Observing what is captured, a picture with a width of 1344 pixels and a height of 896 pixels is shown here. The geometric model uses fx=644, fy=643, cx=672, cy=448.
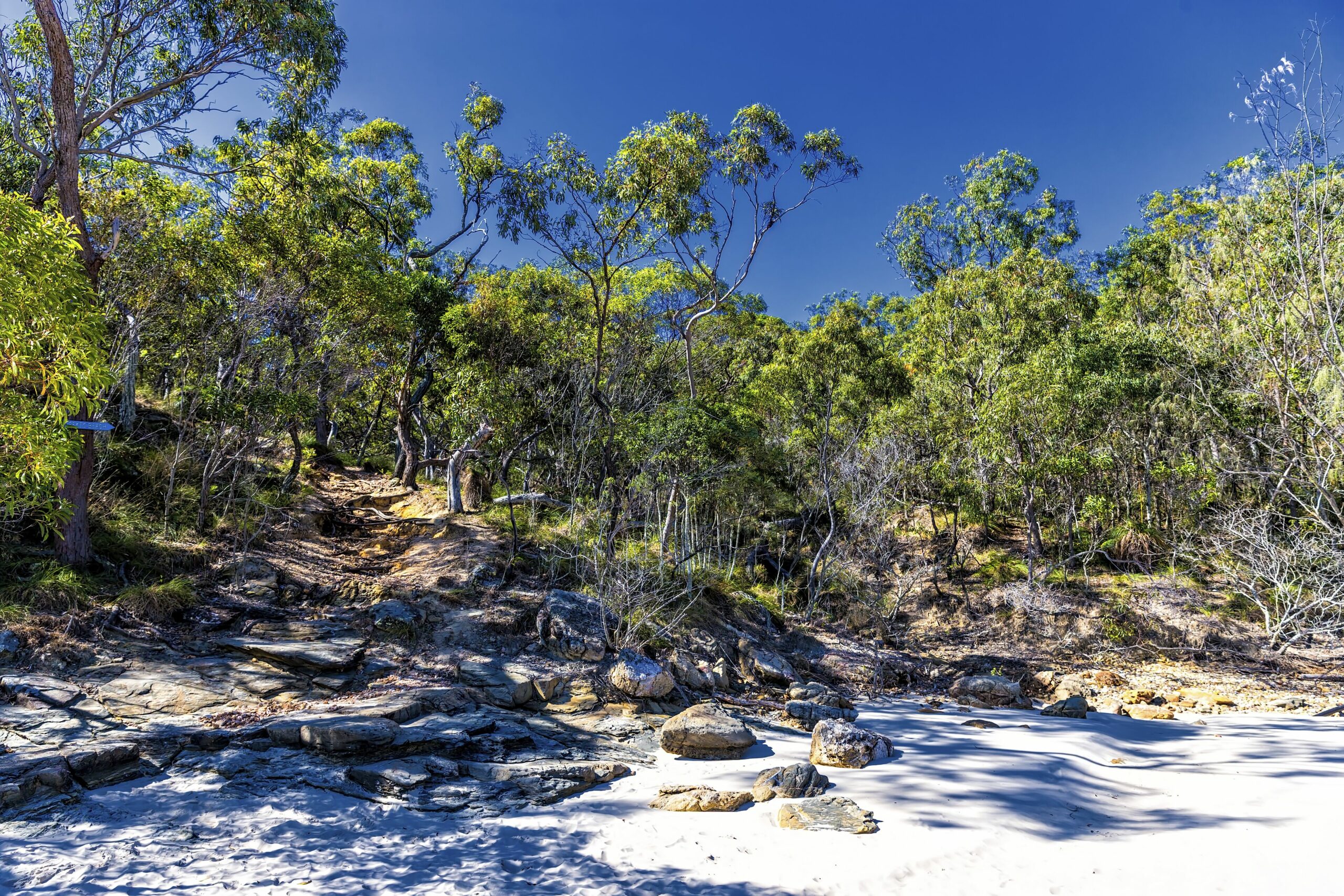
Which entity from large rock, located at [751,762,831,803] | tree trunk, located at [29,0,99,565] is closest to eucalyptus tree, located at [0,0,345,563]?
tree trunk, located at [29,0,99,565]

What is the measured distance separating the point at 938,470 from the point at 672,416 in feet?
30.4

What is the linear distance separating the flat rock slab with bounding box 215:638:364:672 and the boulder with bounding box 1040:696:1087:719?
36.2 ft

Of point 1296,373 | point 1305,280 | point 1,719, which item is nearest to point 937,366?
point 1296,373

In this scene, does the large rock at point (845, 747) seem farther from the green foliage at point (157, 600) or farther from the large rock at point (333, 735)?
the green foliage at point (157, 600)

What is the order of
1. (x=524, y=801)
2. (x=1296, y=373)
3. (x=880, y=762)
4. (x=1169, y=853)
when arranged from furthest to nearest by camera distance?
(x=1296, y=373)
(x=880, y=762)
(x=524, y=801)
(x=1169, y=853)

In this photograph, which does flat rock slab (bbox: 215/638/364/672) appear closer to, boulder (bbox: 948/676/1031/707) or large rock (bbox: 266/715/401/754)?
large rock (bbox: 266/715/401/754)

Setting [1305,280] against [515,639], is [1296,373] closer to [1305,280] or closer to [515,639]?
[1305,280]

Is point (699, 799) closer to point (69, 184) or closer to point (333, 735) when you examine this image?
point (333, 735)

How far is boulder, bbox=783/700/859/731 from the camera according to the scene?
9477 millimetres

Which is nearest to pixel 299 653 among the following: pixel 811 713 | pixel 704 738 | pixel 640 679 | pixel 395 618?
pixel 395 618

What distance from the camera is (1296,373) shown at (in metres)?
12.0

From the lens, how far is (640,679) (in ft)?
31.1

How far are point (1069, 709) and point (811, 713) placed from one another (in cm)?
469

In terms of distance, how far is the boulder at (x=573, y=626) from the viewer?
10.5 metres
